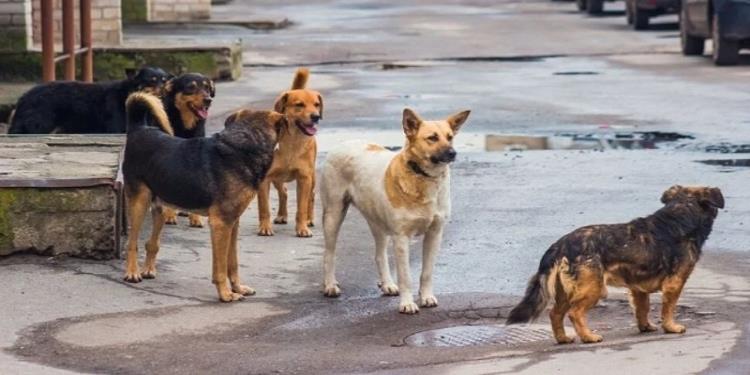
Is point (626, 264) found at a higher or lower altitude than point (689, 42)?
higher

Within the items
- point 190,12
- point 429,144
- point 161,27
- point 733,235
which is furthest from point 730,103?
point 190,12

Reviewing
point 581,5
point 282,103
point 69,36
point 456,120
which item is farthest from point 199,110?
point 581,5

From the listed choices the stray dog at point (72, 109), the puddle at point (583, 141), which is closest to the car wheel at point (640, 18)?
the puddle at point (583, 141)

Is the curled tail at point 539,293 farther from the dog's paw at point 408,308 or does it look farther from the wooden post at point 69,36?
the wooden post at point 69,36

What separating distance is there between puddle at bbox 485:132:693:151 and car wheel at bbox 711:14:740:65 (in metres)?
7.12

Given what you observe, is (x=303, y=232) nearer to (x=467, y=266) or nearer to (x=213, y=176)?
(x=467, y=266)

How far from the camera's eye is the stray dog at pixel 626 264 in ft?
26.4

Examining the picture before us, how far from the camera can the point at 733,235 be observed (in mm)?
11078

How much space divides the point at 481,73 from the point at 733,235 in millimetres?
12432

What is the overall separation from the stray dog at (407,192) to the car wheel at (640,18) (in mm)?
23110

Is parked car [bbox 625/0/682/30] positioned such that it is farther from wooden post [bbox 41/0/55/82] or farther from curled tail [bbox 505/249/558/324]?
curled tail [bbox 505/249/558/324]

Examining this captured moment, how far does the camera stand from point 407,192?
9.13 metres

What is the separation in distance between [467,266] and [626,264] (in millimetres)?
2323

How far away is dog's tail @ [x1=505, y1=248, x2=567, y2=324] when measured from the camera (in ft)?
26.6
